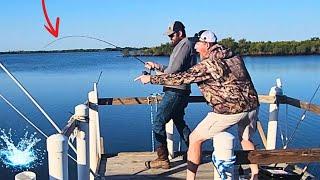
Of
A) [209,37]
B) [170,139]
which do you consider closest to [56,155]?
[209,37]

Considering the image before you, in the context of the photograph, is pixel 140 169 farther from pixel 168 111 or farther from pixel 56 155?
pixel 56 155

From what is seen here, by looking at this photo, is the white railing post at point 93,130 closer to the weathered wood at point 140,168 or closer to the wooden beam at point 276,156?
the weathered wood at point 140,168

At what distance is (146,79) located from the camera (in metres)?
4.15

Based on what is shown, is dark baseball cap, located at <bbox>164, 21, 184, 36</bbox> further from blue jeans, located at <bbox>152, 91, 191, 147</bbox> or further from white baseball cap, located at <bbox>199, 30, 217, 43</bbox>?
white baseball cap, located at <bbox>199, 30, 217, 43</bbox>

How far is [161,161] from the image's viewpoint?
5613mm

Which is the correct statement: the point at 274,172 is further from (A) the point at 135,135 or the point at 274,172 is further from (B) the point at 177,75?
(A) the point at 135,135

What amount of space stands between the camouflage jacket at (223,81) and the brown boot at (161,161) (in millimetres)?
1863

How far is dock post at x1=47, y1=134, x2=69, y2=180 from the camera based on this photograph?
2752 millimetres

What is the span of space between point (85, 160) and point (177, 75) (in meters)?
1.12

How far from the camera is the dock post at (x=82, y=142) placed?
12.5ft

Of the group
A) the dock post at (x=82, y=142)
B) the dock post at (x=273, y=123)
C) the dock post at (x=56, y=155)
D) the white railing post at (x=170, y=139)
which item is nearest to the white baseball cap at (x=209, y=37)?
the dock post at (x=82, y=142)

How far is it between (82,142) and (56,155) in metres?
1.08

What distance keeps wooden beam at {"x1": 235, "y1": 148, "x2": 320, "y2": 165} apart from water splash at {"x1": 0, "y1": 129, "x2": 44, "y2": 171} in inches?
322

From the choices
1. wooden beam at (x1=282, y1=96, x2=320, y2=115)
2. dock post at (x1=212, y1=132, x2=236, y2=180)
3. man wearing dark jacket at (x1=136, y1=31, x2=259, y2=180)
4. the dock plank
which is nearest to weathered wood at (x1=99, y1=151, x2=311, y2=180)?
the dock plank
